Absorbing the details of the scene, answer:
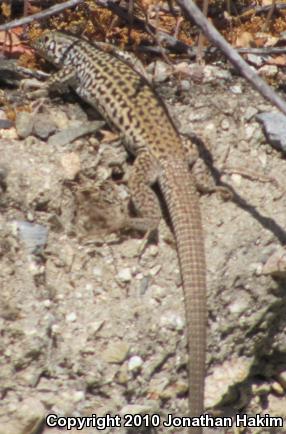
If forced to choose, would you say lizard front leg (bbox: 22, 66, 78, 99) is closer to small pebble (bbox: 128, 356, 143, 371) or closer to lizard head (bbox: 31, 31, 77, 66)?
lizard head (bbox: 31, 31, 77, 66)

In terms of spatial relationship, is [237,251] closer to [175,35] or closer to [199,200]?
[199,200]

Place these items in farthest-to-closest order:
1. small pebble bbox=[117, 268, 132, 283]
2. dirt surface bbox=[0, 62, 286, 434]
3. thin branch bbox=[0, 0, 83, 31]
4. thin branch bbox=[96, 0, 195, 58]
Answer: thin branch bbox=[96, 0, 195, 58] → thin branch bbox=[0, 0, 83, 31] → small pebble bbox=[117, 268, 132, 283] → dirt surface bbox=[0, 62, 286, 434]

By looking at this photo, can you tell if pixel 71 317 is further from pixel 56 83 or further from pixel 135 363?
pixel 56 83

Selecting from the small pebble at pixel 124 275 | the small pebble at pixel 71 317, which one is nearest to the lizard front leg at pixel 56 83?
the small pebble at pixel 124 275

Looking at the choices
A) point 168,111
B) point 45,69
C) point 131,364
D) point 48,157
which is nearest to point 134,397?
point 131,364

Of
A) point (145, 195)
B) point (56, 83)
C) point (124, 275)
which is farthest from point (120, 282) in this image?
point (56, 83)

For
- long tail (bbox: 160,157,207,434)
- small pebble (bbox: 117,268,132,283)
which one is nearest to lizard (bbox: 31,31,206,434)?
long tail (bbox: 160,157,207,434)
